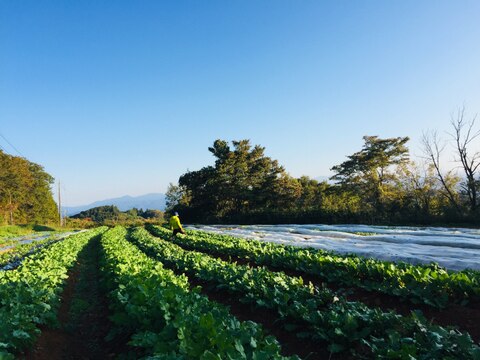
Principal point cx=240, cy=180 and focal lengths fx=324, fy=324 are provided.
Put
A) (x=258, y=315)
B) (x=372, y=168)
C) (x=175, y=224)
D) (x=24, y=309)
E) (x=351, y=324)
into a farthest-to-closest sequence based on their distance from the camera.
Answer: (x=372, y=168) < (x=175, y=224) < (x=258, y=315) < (x=24, y=309) < (x=351, y=324)

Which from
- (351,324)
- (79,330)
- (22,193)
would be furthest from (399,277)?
(22,193)

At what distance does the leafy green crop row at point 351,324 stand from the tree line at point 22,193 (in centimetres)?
4820

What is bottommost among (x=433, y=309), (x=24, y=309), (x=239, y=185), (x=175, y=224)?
(x=433, y=309)

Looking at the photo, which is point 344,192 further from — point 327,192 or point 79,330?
point 79,330

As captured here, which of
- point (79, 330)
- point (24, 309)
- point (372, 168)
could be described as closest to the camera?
point (24, 309)

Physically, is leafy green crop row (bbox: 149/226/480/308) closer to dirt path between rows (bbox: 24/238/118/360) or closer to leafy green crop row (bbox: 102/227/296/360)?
leafy green crop row (bbox: 102/227/296/360)

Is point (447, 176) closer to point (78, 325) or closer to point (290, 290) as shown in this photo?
point (290, 290)

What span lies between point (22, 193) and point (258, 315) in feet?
221

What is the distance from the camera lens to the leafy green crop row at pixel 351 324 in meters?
3.13

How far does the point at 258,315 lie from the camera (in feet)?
18.4

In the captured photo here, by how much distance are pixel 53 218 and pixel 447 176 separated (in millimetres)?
78679

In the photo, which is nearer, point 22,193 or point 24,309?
point 24,309

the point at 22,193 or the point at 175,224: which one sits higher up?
the point at 22,193

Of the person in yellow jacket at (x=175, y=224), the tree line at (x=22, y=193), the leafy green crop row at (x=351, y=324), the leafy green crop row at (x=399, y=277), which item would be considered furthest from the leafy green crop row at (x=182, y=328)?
the tree line at (x=22, y=193)
